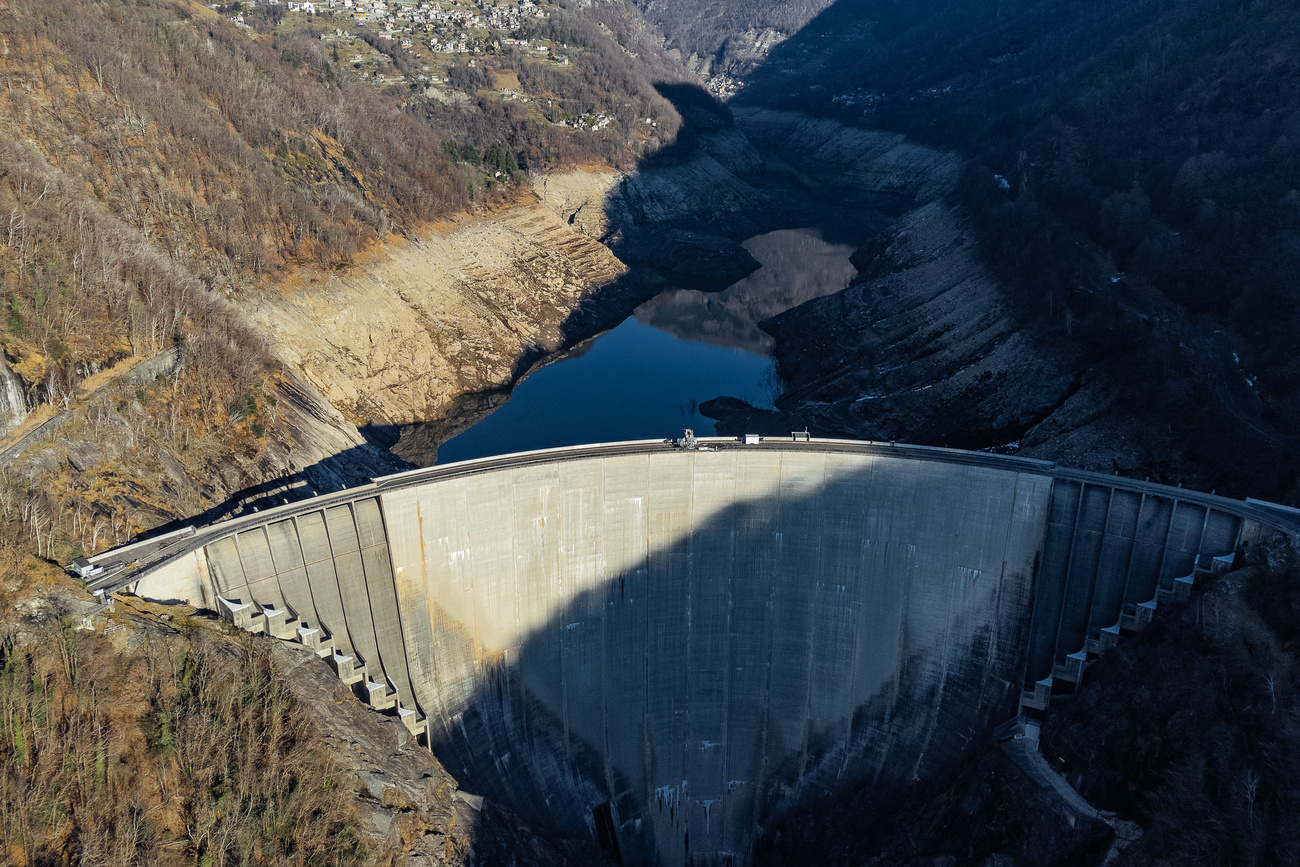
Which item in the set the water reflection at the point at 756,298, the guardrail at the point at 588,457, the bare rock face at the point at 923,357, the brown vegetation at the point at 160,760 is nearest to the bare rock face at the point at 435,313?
the water reflection at the point at 756,298

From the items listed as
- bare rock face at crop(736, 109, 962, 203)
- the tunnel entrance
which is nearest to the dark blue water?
the tunnel entrance

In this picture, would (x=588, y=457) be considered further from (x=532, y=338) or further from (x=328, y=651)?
(x=532, y=338)

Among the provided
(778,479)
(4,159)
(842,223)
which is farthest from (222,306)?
(842,223)

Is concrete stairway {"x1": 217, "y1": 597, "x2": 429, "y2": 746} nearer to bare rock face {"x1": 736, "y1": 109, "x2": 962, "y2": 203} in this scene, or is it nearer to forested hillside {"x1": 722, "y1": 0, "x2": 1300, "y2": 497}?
forested hillside {"x1": 722, "y1": 0, "x2": 1300, "y2": 497}

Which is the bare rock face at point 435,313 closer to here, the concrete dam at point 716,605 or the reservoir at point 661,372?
the reservoir at point 661,372

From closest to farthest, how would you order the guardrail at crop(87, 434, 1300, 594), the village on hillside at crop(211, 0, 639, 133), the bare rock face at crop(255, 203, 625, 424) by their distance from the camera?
the guardrail at crop(87, 434, 1300, 594) → the bare rock face at crop(255, 203, 625, 424) → the village on hillside at crop(211, 0, 639, 133)
